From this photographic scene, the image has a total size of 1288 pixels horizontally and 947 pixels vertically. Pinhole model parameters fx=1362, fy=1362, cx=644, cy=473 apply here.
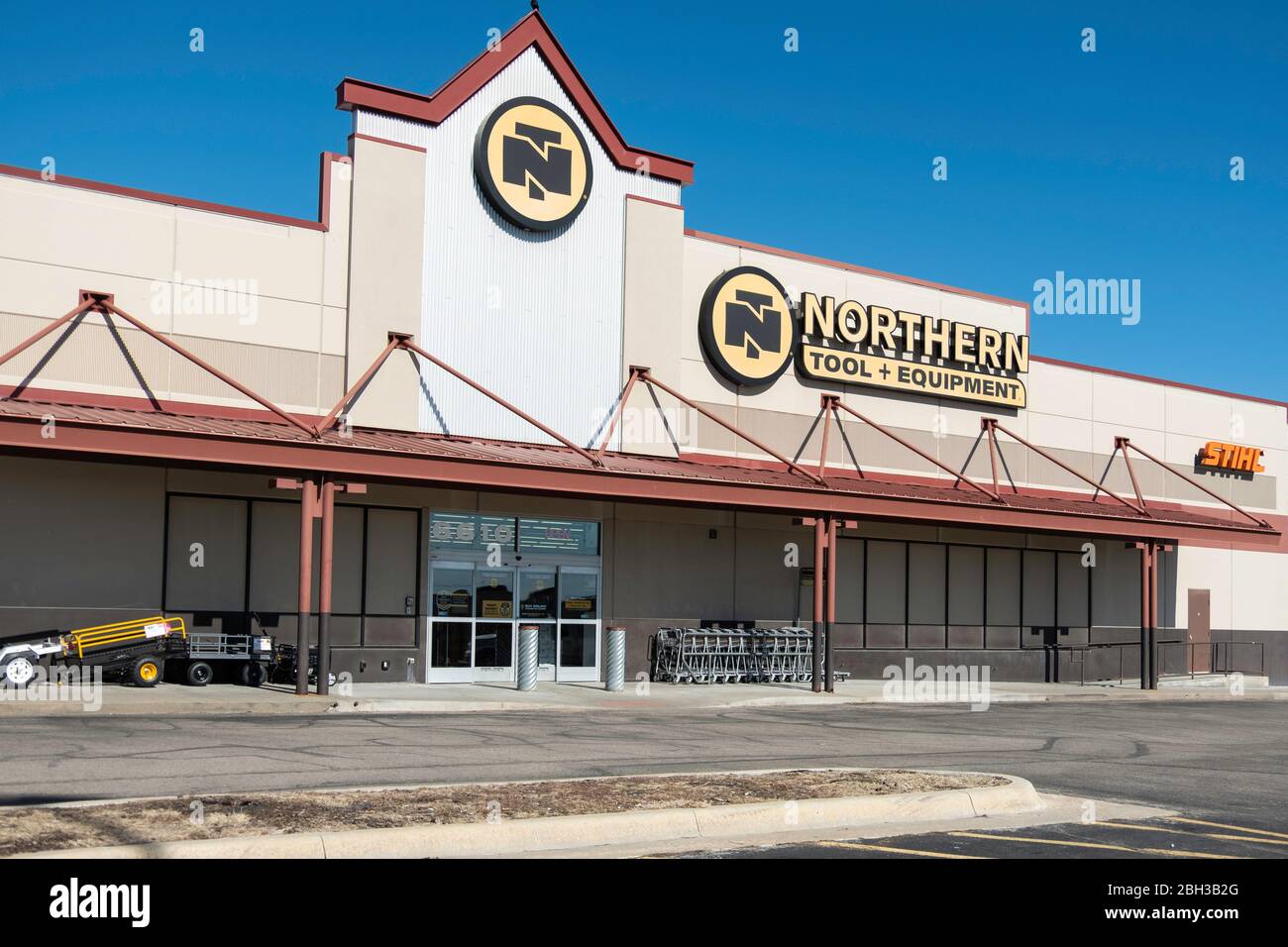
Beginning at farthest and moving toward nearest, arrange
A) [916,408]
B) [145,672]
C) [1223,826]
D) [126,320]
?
[916,408] → [126,320] → [145,672] → [1223,826]

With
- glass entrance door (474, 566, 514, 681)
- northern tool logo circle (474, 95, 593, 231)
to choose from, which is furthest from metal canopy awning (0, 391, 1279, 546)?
northern tool logo circle (474, 95, 593, 231)

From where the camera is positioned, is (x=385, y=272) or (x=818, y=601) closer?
(x=385, y=272)

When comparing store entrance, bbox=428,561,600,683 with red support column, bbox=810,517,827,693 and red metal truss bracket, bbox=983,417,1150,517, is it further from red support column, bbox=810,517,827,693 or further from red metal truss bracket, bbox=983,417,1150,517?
red metal truss bracket, bbox=983,417,1150,517

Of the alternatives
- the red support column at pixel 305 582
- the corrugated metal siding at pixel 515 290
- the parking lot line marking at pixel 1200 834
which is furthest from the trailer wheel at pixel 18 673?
the parking lot line marking at pixel 1200 834

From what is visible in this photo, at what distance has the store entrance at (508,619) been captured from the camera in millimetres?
27359

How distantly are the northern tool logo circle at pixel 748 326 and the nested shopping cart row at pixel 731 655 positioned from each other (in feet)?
19.5

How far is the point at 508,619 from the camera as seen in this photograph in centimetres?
2831

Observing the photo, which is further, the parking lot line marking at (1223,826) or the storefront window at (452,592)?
the storefront window at (452,592)

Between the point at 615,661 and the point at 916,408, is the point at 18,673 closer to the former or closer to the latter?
the point at 615,661

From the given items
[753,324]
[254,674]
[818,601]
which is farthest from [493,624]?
[753,324]

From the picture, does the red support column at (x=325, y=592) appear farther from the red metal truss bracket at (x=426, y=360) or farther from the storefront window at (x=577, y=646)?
the storefront window at (x=577, y=646)

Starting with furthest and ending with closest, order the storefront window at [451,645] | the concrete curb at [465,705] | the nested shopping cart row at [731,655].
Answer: the nested shopping cart row at [731,655]
the storefront window at [451,645]
the concrete curb at [465,705]

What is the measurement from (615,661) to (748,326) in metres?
9.28
